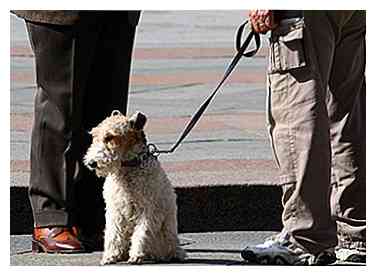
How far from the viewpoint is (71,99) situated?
5957 millimetres

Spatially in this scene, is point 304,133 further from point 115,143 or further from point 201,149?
point 201,149

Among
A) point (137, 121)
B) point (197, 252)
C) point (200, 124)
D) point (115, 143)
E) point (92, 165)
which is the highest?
point (137, 121)

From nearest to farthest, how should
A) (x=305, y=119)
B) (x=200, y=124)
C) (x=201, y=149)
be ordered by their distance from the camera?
(x=305, y=119) < (x=201, y=149) < (x=200, y=124)

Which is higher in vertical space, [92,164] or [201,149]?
[92,164]

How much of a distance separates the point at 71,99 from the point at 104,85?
210 millimetres

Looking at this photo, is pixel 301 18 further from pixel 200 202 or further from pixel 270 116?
pixel 200 202

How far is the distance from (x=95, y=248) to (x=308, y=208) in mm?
1241

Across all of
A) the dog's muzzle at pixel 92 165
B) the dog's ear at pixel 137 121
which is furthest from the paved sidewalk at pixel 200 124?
the dog's ear at pixel 137 121

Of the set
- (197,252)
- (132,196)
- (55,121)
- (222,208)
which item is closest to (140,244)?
(132,196)

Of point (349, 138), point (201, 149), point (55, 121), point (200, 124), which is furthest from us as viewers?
point (200, 124)

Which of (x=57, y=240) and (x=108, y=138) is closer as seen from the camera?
(x=108, y=138)

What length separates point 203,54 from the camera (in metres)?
14.4

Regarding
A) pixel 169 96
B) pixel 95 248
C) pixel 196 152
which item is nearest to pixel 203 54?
pixel 169 96

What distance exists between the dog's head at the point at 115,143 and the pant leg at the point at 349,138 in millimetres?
923
